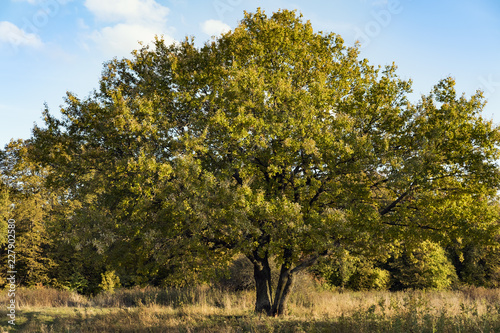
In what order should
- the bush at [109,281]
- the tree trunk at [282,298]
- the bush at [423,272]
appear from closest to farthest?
the tree trunk at [282,298], the bush at [423,272], the bush at [109,281]

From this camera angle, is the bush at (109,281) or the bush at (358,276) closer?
the bush at (358,276)

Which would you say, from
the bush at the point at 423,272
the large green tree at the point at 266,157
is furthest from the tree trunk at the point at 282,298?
the bush at the point at 423,272

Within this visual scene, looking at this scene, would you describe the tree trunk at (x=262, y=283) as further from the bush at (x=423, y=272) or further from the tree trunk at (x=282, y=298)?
the bush at (x=423, y=272)

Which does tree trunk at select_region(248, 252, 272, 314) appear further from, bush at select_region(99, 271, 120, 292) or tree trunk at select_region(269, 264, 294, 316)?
bush at select_region(99, 271, 120, 292)

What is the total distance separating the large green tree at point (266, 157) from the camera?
1149cm

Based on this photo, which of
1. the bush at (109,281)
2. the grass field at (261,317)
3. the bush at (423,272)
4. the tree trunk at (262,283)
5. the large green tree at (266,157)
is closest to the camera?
the grass field at (261,317)

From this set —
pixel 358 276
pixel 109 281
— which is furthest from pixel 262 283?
pixel 109 281

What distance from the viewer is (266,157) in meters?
13.0

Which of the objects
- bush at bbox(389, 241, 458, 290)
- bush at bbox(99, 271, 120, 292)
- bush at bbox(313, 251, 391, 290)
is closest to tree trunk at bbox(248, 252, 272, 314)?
bush at bbox(313, 251, 391, 290)

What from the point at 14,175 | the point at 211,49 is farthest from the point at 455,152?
the point at 14,175

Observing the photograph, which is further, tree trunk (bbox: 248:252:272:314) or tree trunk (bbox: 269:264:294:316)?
tree trunk (bbox: 248:252:272:314)

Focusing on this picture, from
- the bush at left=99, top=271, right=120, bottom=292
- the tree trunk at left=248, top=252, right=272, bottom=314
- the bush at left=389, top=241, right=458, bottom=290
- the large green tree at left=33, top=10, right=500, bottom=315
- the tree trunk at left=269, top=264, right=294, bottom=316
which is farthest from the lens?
the bush at left=99, top=271, right=120, bottom=292

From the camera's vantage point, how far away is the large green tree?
11492 millimetres

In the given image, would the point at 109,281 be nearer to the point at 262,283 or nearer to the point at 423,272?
the point at 262,283
